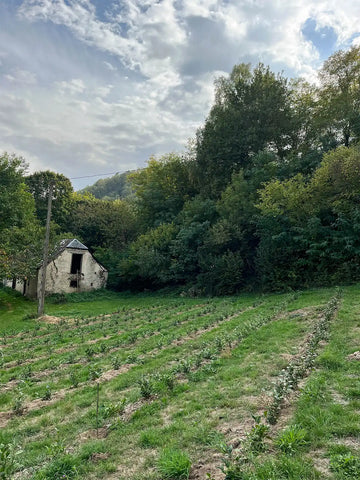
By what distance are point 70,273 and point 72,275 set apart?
316 mm

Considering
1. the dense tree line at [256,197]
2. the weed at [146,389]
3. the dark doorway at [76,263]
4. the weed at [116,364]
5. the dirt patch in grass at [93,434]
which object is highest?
the dense tree line at [256,197]

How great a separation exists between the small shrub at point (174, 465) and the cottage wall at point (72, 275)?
3084 cm

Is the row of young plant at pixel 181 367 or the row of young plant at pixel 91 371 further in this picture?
the row of young plant at pixel 91 371

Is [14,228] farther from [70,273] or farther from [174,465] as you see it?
[174,465]

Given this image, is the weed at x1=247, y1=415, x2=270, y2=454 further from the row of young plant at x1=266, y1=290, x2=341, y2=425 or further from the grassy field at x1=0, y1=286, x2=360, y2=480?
the row of young plant at x1=266, y1=290, x2=341, y2=425

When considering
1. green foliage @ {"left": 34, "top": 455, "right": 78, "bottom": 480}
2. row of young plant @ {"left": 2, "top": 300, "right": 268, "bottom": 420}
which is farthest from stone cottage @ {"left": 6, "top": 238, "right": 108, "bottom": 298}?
green foliage @ {"left": 34, "top": 455, "right": 78, "bottom": 480}

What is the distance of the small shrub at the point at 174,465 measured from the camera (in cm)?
360

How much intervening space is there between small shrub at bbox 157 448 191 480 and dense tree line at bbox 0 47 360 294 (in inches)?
757

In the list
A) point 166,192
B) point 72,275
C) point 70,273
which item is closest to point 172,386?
point 72,275

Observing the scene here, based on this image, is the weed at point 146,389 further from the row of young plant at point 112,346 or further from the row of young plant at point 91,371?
the row of young plant at point 112,346

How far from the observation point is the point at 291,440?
382 centimetres

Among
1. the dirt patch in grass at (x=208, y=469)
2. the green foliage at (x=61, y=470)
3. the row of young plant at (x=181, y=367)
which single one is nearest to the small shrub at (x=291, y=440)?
the dirt patch in grass at (x=208, y=469)

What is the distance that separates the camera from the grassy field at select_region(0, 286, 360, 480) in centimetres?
371

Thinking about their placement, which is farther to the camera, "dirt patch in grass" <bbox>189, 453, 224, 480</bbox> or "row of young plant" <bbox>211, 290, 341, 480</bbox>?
"dirt patch in grass" <bbox>189, 453, 224, 480</bbox>
